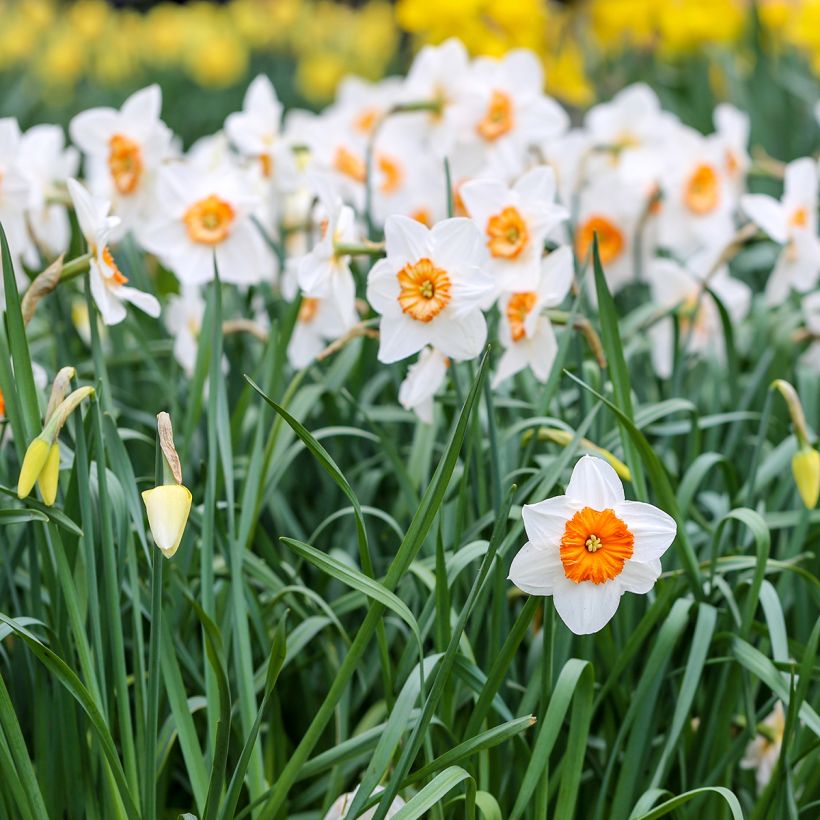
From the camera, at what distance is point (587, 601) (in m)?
1.21

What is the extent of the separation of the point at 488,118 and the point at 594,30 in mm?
3287

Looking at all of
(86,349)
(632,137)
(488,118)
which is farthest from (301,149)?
(632,137)

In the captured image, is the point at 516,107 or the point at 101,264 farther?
the point at 516,107

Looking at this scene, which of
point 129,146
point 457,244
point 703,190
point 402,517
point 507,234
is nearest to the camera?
point 457,244

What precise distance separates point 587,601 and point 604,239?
1.61m

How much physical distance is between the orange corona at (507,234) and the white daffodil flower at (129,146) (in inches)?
28.3

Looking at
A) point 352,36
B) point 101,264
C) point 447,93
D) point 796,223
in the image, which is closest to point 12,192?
point 101,264

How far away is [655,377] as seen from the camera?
93.0 inches

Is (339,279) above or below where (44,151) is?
below

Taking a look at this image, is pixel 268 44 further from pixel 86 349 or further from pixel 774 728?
pixel 774 728

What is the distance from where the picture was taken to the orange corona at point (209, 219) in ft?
6.33

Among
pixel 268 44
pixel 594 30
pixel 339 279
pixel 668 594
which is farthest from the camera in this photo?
pixel 268 44

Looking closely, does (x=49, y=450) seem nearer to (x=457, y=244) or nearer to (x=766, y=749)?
(x=457, y=244)

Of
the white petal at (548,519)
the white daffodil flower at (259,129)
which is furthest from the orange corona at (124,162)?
the white petal at (548,519)
